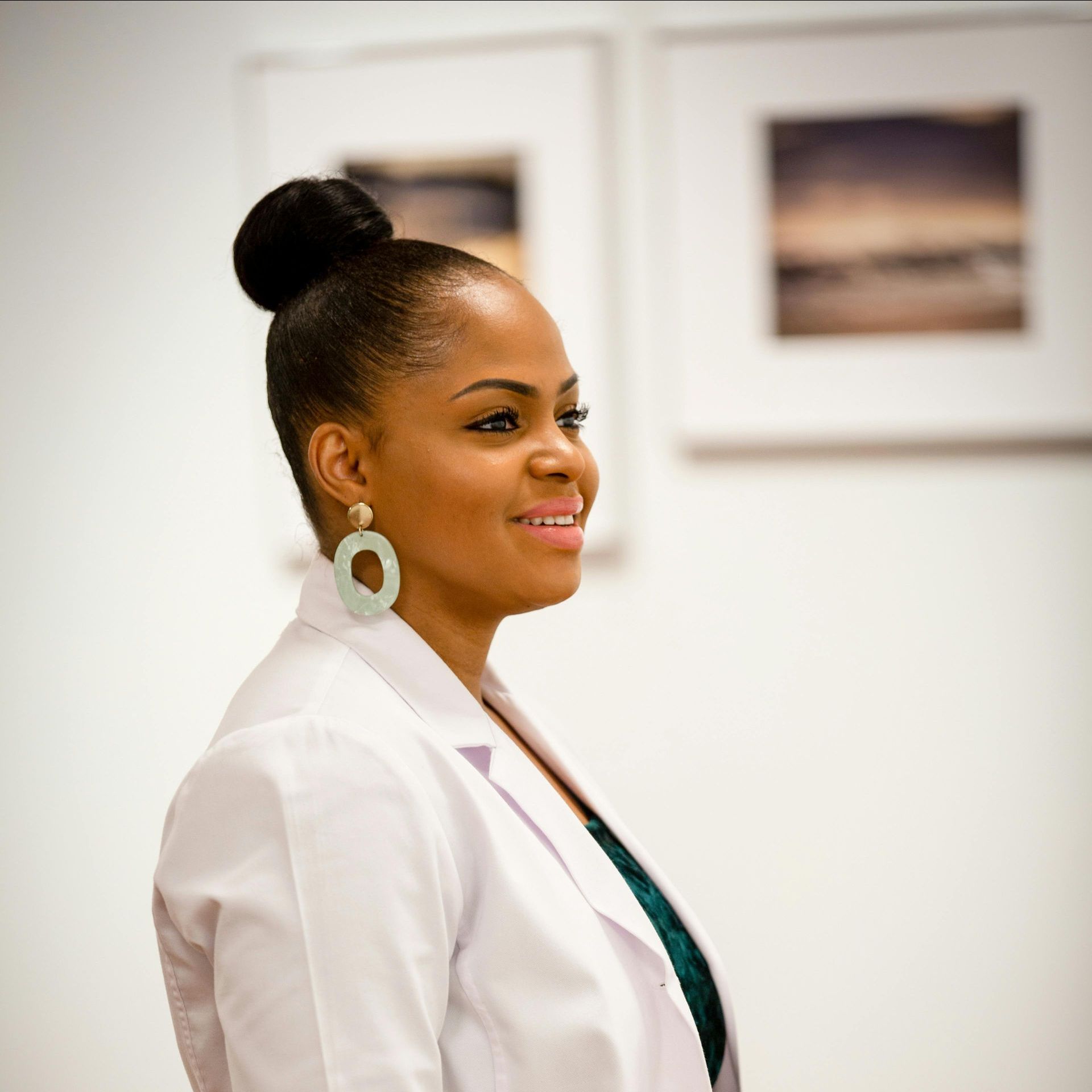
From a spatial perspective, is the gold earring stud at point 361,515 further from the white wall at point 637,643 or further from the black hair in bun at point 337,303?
the white wall at point 637,643

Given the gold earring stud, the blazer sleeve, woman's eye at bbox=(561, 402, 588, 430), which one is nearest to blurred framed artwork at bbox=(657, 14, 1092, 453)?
woman's eye at bbox=(561, 402, 588, 430)

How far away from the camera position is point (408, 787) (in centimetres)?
86

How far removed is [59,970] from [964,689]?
1579mm

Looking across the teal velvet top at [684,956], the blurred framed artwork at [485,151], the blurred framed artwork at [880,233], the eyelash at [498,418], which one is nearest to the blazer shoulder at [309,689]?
the eyelash at [498,418]

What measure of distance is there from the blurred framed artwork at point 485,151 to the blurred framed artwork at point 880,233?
122mm

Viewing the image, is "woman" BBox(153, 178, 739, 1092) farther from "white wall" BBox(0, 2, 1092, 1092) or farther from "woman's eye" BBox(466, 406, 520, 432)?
"white wall" BBox(0, 2, 1092, 1092)

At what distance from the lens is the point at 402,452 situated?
3.32 ft

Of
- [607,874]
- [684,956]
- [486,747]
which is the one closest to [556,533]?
[486,747]

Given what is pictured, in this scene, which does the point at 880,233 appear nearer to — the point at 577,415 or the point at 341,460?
the point at 577,415

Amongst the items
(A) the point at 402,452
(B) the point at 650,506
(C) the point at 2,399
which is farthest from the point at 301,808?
(C) the point at 2,399

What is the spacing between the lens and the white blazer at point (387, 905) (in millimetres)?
810

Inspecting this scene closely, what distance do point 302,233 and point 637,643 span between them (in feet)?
3.30

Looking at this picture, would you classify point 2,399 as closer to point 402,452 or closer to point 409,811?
point 402,452

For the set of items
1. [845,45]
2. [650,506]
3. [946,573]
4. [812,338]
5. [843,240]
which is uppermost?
[845,45]
